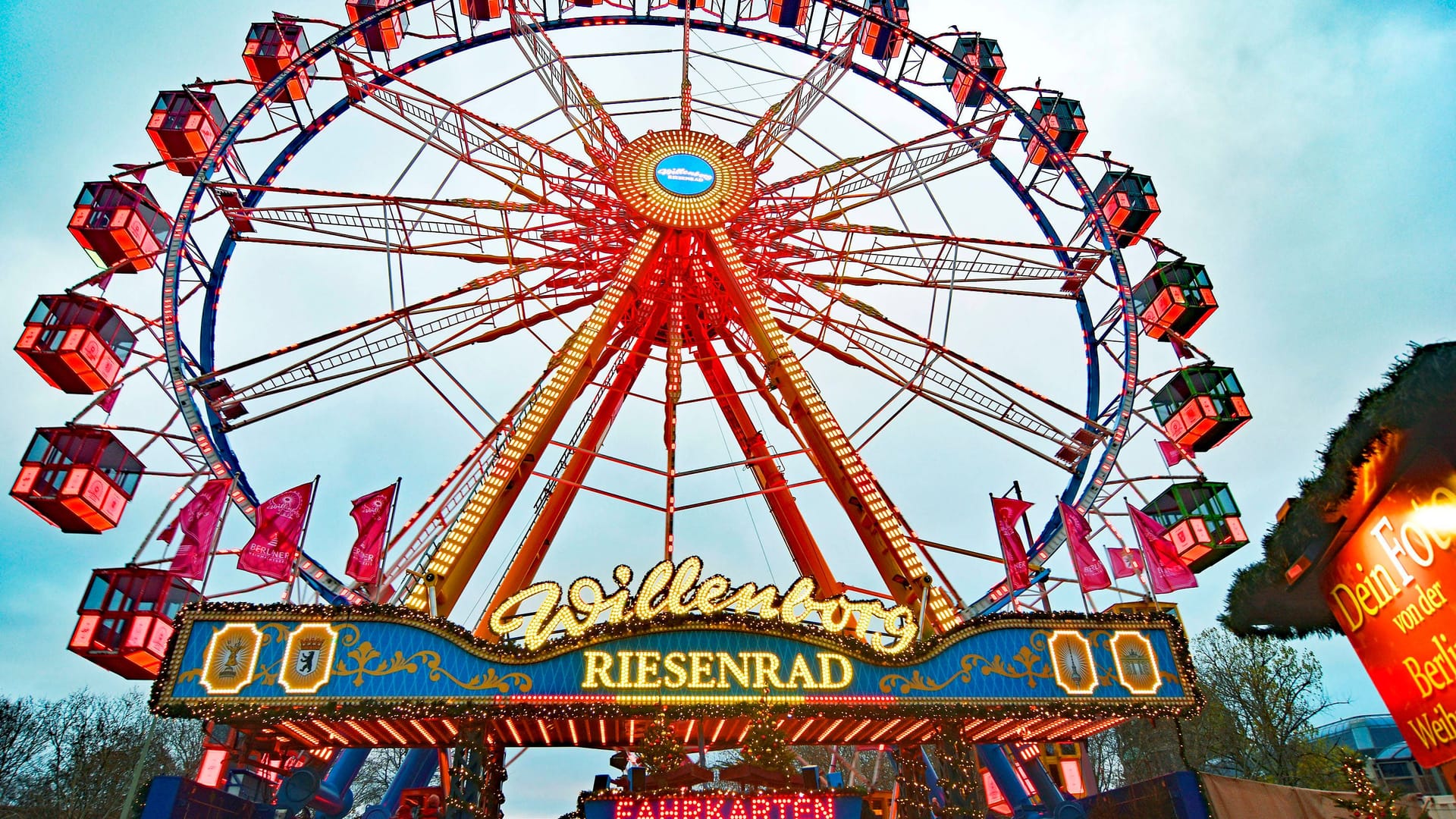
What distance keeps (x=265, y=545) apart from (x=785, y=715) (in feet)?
32.2

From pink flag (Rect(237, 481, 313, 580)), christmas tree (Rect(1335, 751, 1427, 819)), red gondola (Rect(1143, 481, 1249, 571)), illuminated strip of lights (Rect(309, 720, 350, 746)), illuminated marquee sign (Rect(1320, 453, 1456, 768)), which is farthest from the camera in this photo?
red gondola (Rect(1143, 481, 1249, 571))

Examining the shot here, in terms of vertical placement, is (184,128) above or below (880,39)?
below

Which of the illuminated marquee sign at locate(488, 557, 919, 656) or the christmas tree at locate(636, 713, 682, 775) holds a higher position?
the illuminated marquee sign at locate(488, 557, 919, 656)

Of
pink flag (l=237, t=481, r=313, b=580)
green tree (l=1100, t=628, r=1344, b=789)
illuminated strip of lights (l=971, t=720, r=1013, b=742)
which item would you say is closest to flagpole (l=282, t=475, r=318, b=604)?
pink flag (l=237, t=481, r=313, b=580)

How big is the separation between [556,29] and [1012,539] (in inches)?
707

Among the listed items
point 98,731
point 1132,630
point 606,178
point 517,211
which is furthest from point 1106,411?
point 98,731

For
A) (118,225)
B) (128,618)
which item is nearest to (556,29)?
(118,225)

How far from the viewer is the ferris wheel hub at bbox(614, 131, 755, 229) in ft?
66.0

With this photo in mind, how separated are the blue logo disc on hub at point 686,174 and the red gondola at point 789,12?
19.8 feet

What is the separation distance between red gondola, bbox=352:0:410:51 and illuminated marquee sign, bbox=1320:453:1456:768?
2315 centimetres

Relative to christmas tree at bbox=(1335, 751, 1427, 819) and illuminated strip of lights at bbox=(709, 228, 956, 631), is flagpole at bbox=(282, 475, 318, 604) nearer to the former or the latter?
illuminated strip of lights at bbox=(709, 228, 956, 631)

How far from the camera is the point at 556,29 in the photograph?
23.1 m

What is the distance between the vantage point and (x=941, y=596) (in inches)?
631

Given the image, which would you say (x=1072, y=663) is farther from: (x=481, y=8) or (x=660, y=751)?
(x=481, y=8)
